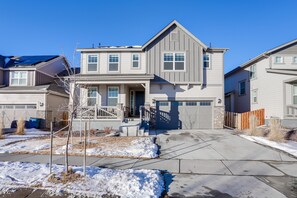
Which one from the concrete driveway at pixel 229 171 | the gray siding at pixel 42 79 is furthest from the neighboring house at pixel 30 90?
the concrete driveway at pixel 229 171

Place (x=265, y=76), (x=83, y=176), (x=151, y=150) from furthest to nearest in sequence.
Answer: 1. (x=265, y=76)
2. (x=151, y=150)
3. (x=83, y=176)

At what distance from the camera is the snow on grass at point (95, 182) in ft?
13.5

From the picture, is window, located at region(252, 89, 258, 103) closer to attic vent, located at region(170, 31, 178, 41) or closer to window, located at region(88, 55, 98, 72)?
attic vent, located at region(170, 31, 178, 41)

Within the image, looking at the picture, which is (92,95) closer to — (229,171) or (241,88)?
(229,171)

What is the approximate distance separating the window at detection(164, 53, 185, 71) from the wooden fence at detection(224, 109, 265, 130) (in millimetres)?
5635

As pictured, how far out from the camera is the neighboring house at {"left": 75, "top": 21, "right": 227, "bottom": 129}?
49.9 feet

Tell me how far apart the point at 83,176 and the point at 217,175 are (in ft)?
11.9

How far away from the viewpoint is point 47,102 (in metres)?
17.3

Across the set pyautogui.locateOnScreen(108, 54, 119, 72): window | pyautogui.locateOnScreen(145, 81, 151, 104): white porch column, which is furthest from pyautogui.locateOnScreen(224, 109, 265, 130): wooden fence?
pyautogui.locateOnScreen(108, 54, 119, 72): window

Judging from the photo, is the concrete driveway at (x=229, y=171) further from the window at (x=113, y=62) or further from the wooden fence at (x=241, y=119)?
the window at (x=113, y=62)

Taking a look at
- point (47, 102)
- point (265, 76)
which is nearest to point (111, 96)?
point (47, 102)

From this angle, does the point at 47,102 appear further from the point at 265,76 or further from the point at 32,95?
the point at 265,76

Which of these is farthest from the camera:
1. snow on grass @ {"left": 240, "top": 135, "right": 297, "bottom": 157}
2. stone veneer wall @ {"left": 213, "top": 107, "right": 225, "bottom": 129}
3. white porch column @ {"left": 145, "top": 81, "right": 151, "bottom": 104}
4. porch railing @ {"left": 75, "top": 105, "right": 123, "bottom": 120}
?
stone veneer wall @ {"left": 213, "top": 107, "right": 225, "bottom": 129}

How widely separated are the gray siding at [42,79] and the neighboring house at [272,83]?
2129cm
